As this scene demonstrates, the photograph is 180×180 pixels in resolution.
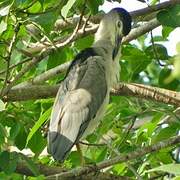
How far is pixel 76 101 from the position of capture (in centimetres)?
344

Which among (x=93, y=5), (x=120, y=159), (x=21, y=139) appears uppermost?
(x=93, y=5)

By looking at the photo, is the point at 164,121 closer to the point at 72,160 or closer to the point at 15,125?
the point at 72,160

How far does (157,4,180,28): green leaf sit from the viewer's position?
2725 mm

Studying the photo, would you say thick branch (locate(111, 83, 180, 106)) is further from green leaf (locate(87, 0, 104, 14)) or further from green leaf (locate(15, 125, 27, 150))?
green leaf (locate(15, 125, 27, 150))

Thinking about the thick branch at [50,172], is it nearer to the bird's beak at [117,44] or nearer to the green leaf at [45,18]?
the green leaf at [45,18]

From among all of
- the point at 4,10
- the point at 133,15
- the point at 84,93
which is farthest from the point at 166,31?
the point at 4,10

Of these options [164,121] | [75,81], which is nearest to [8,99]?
[75,81]

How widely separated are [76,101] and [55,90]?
21 cm

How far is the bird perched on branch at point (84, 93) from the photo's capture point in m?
3.24

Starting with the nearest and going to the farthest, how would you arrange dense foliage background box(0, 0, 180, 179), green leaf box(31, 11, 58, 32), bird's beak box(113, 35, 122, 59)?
green leaf box(31, 11, 58, 32) < dense foliage background box(0, 0, 180, 179) < bird's beak box(113, 35, 122, 59)

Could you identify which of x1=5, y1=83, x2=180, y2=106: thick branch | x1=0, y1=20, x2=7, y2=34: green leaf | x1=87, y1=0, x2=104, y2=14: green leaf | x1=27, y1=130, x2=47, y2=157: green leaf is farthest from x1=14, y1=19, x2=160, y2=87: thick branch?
x1=0, y1=20, x2=7, y2=34: green leaf

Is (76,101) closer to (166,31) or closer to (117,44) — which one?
(117,44)

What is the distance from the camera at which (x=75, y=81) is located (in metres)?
3.52

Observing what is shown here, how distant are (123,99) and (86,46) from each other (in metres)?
0.57
